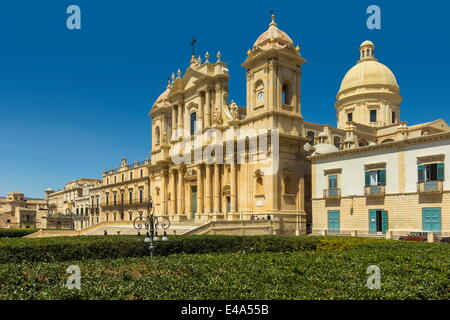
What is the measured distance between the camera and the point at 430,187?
27766mm

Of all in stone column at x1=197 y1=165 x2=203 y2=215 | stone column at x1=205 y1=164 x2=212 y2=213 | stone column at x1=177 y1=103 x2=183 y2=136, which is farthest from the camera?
stone column at x1=177 y1=103 x2=183 y2=136

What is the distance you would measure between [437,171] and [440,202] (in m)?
2.15

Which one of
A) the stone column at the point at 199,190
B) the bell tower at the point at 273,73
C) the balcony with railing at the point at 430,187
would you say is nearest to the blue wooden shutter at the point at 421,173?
the balcony with railing at the point at 430,187

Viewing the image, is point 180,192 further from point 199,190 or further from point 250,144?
point 250,144

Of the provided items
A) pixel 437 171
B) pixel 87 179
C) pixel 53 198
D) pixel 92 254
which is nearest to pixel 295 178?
pixel 437 171

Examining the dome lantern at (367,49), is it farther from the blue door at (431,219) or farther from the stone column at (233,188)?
the blue door at (431,219)

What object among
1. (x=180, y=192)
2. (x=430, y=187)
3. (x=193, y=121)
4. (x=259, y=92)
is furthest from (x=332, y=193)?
(x=193, y=121)

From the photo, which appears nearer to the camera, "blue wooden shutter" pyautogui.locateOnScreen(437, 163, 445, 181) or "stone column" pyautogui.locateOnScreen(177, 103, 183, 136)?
"blue wooden shutter" pyautogui.locateOnScreen(437, 163, 445, 181)

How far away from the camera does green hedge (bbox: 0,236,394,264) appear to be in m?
15.8

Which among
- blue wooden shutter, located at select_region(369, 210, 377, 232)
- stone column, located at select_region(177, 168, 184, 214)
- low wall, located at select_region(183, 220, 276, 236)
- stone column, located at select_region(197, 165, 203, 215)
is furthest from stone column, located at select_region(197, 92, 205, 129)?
blue wooden shutter, located at select_region(369, 210, 377, 232)

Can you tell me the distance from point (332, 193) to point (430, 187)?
27.5ft

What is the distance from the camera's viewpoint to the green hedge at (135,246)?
15828mm

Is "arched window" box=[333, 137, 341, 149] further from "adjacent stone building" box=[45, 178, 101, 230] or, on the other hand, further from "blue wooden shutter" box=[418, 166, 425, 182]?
"adjacent stone building" box=[45, 178, 101, 230]

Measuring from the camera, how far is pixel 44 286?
9039 mm
